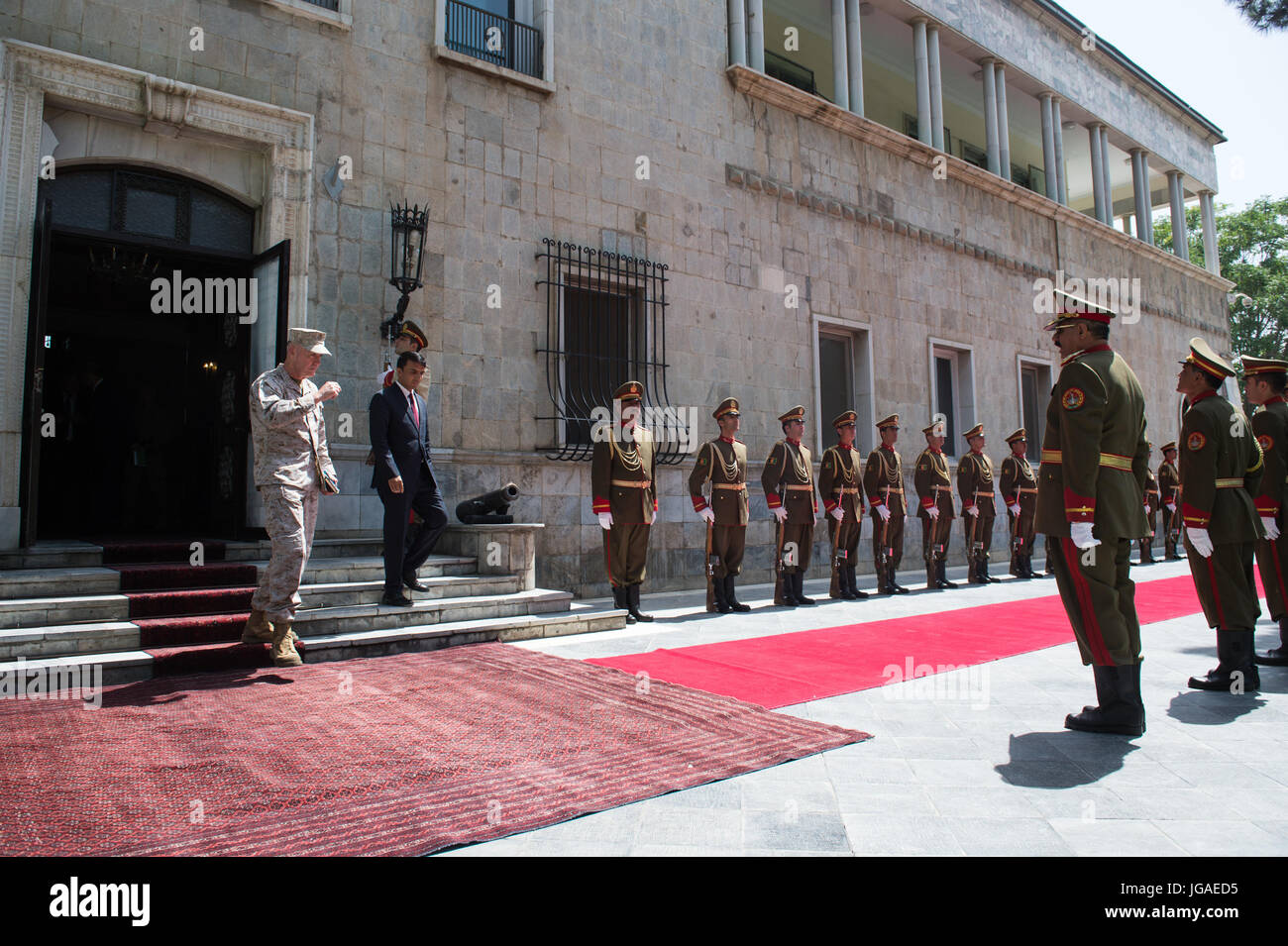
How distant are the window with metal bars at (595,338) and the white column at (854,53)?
19.0 feet

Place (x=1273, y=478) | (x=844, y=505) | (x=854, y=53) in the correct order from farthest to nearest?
(x=854, y=53), (x=844, y=505), (x=1273, y=478)

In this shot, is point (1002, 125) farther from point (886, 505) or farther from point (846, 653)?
point (846, 653)

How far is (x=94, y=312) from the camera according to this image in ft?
31.7

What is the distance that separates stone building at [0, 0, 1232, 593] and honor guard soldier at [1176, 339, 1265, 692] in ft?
19.5

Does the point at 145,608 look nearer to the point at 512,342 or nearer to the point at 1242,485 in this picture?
the point at 512,342

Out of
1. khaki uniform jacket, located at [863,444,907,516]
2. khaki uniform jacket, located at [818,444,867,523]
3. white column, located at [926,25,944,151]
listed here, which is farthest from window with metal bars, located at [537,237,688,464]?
white column, located at [926,25,944,151]

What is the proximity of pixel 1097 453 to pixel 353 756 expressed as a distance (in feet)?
11.9

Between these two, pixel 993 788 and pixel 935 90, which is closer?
pixel 993 788

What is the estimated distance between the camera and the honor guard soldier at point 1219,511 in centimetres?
504

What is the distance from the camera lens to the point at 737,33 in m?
11.8

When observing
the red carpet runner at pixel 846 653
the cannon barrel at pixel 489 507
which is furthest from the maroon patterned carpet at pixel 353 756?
the cannon barrel at pixel 489 507

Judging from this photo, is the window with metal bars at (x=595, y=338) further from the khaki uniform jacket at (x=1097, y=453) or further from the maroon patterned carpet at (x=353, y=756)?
the khaki uniform jacket at (x=1097, y=453)

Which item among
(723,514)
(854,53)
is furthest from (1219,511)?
(854,53)
